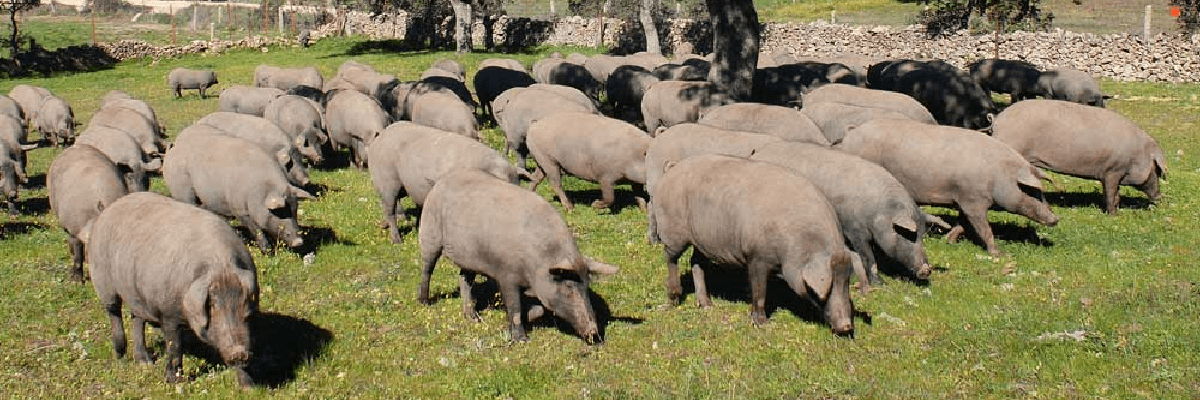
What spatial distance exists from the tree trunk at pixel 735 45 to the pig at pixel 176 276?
47.1ft

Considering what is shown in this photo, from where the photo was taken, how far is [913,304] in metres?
11.6

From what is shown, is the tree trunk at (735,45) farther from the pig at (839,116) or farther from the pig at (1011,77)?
the pig at (1011,77)

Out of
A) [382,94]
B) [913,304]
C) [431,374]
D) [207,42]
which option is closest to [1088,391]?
[913,304]

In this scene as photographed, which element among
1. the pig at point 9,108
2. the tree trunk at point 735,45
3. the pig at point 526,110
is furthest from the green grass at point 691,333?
the pig at point 9,108

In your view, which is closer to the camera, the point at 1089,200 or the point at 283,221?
the point at 283,221

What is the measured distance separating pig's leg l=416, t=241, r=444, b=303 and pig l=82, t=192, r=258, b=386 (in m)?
2.43

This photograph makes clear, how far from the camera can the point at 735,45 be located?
22.4 metres

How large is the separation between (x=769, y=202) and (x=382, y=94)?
56.4 feet

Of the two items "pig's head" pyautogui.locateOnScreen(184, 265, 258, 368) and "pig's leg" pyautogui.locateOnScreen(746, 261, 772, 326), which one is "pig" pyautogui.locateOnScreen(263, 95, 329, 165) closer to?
"pig's head" pyautogui.locateOnScreen(184, 265, 258, 368)

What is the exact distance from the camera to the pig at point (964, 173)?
1370cm

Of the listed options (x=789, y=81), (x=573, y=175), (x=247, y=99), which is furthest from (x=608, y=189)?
(x=247, y=99)

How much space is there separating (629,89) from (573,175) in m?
9.92

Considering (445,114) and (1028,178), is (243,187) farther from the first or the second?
(1028,178)

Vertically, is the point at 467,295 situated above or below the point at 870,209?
below
